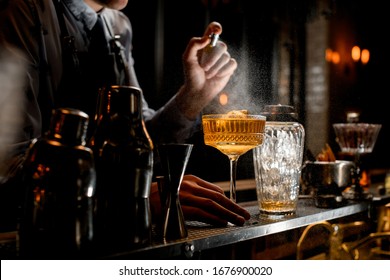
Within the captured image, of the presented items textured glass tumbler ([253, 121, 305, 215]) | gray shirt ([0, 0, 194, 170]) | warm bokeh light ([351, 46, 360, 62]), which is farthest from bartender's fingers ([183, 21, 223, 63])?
warm bokeh light ([351, 46, 360, 62])

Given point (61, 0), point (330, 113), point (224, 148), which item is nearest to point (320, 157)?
point (224, 148)

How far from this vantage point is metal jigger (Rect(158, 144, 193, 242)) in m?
1.00

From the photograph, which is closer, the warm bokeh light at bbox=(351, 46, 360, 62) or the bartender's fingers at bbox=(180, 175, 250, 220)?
the bartender's fingers at bbox=(180, 175, 250, 220)

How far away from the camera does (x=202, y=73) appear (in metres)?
1.94

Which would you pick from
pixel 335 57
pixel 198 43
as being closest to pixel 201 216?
pixel 198 43

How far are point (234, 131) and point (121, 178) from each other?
1.63ft

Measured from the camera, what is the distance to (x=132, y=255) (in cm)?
86

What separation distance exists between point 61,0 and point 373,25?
5.98 meters

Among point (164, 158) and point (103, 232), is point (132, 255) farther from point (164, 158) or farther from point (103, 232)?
point (164, 158)

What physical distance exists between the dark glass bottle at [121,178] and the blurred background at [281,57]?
1.12 m

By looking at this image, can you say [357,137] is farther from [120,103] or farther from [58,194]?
[58,194]

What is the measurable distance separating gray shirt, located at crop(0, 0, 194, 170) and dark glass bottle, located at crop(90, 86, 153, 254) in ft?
2.69

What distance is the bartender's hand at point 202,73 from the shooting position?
5.81 ft

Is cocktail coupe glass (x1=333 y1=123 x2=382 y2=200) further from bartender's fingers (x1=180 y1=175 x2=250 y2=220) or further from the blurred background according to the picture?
bartender's fingers (x1=180 y1=175 x2=250 y2=220)
